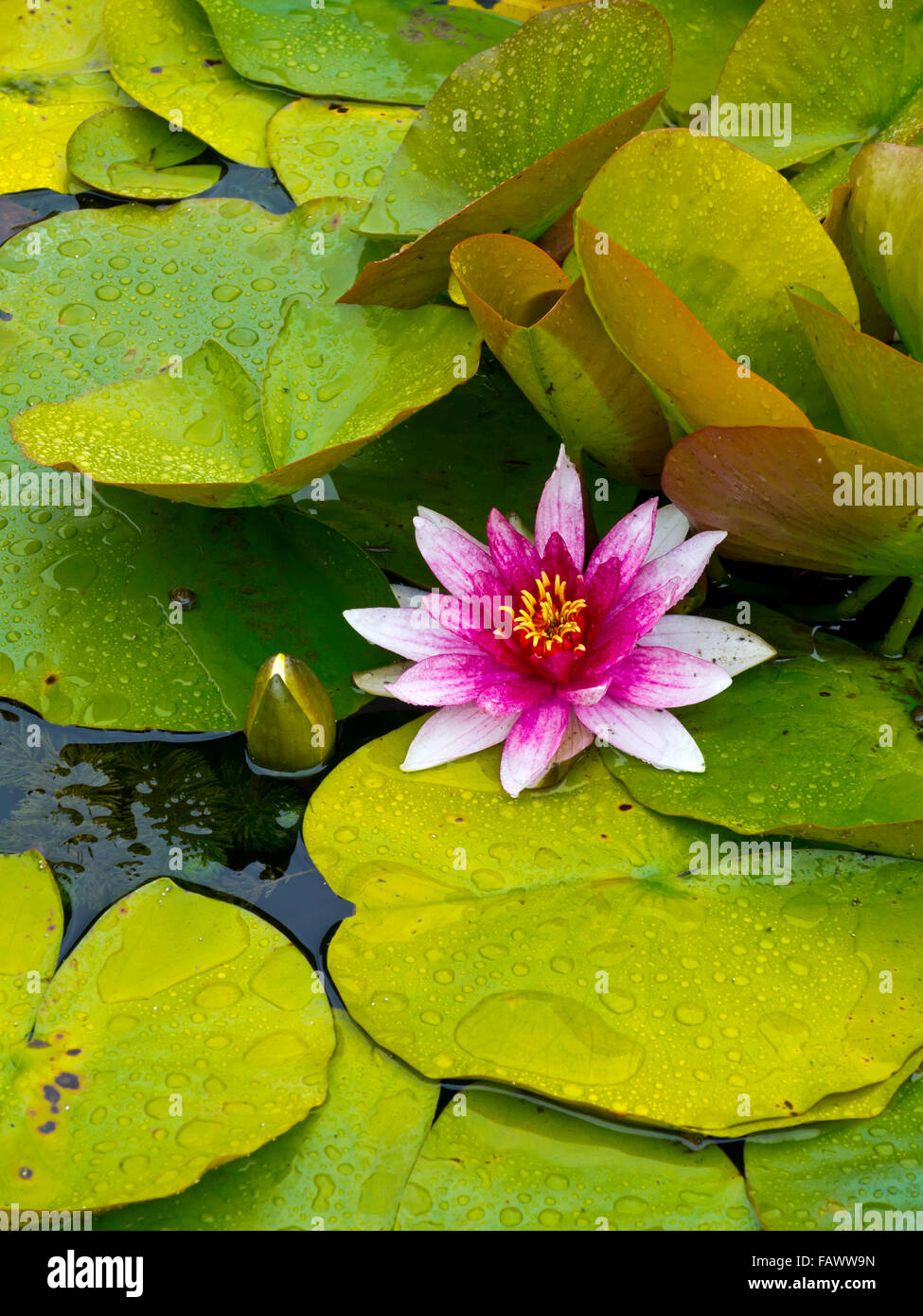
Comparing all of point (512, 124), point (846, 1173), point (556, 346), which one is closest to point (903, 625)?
point (556, 346)

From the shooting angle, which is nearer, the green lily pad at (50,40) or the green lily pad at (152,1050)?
the green lily pad at (152,1050)

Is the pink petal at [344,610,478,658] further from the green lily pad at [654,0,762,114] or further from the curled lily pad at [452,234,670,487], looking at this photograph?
the green lily pad at [654,0,762,114]

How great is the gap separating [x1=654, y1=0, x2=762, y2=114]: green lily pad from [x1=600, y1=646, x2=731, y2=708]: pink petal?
1.63 m

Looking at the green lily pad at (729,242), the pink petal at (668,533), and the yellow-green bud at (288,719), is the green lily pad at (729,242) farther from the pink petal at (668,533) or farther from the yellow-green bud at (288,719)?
the yellow-green bud at (288,719)

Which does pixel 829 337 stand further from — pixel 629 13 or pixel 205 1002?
pixel 205 1002

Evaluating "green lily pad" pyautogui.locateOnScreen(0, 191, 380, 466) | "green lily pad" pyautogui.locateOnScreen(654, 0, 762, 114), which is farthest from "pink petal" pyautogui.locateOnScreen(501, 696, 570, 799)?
"green lily pad" pyautogui.locateOnScreen(654, 0, 762, 114)

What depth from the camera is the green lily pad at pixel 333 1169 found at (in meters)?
1.49

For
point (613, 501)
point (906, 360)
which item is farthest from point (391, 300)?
point (906, 360)

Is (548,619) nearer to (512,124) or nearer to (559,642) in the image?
(559,642)

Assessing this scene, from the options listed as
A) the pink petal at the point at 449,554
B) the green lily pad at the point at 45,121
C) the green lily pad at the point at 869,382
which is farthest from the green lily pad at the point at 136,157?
the green lily pad at the point at 869,382

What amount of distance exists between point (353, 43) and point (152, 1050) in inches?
102

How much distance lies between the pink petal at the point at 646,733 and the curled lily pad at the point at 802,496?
0.37m
